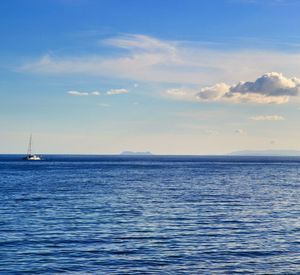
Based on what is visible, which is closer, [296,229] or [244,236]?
[244,236]

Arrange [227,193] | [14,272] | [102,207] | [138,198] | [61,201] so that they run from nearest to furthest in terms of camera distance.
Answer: [14,272], [102,207], [61,201], [138,198], [227,193]

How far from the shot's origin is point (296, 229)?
5534 cm

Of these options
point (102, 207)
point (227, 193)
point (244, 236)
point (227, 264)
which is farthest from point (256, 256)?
point (227, 193)

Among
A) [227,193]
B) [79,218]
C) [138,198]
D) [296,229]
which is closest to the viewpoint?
[296,229]

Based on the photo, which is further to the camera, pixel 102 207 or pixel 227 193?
pixel 227 193

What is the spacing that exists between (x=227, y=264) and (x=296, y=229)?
18.6 metres

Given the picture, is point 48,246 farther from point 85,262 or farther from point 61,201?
point 61,201

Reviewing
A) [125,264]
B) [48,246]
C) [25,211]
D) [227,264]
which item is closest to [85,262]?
[125,264]

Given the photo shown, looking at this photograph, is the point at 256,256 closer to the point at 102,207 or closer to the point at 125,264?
the point at 125,264

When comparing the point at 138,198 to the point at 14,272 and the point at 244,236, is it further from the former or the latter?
the point at 14,272

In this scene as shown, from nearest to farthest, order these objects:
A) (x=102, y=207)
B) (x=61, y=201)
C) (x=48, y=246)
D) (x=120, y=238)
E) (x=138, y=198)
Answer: (x=48, y=246) < (x=120, y=238) < (x=102, y=207) < (x=61, y=201) < (x=138, y=198)

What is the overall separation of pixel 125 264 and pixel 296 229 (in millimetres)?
24039

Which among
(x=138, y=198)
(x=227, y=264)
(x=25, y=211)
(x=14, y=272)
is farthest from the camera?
(x=138, y=198)

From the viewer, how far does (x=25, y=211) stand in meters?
68.7
